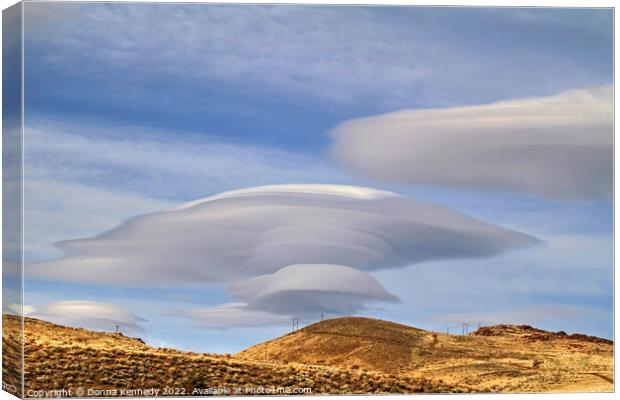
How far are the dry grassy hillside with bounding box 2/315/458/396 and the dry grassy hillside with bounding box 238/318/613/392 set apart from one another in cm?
23

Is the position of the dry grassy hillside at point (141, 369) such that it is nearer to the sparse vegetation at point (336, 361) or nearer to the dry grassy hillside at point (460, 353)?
the sparse vegetation at point (336, 361)

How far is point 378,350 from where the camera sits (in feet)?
60.5

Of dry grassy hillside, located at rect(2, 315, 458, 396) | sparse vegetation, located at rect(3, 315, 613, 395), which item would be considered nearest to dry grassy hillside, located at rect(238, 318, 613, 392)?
sparse vegetation, located at rect(3, 315, 613, 395)

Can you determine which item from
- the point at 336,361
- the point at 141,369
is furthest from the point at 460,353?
the point at 141,369

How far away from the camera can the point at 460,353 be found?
730 inches

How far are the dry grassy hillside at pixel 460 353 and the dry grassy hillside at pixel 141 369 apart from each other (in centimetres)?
23

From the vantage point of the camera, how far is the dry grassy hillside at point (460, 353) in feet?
60.1

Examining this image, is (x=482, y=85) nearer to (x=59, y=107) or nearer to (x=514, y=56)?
(x=514, y=56)

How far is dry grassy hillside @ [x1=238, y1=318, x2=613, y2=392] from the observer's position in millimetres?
18312

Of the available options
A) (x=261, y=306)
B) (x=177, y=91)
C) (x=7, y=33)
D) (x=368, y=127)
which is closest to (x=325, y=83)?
(x=368, y=127)

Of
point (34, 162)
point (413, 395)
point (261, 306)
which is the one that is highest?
Answer: point (34, 162)

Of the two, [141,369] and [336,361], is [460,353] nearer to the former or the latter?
[336,361]

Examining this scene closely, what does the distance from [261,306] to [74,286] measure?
242cm

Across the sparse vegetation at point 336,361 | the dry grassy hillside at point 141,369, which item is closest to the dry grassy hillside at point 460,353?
the sparse vegetation at point 336,361
